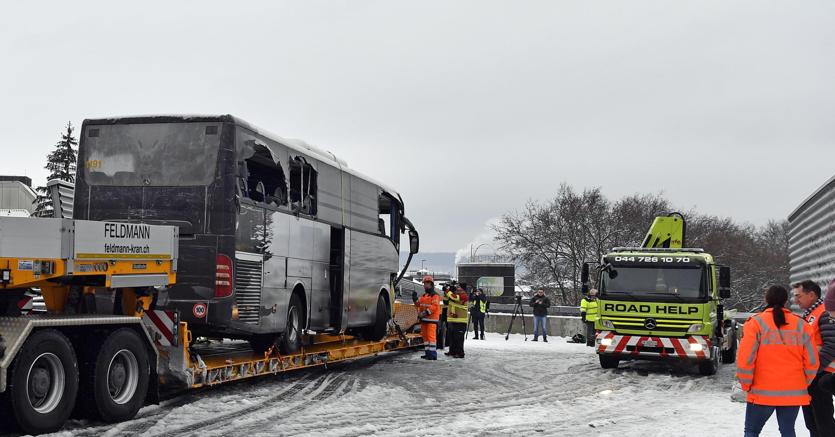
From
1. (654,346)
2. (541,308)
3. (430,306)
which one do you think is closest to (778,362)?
(654,346)

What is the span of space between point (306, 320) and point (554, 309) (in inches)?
820

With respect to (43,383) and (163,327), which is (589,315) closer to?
(163,327)

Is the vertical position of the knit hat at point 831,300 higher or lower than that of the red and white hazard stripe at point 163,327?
higher

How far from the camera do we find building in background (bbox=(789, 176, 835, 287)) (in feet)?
43.4

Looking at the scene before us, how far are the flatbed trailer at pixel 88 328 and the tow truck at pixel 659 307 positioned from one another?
323 inches

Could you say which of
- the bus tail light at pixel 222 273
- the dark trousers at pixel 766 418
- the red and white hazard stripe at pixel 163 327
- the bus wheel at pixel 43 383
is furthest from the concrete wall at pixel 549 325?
the bus wheel at pixel 43 383

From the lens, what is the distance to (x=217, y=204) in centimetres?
1134

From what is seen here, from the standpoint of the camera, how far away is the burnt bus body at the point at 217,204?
11.2 meters

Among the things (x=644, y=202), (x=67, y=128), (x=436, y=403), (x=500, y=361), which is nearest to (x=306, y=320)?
(x=436, y=403)

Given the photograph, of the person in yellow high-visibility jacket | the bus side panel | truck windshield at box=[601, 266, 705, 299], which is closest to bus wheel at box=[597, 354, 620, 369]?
truck windshield at box=[601, 266, 705, 299]

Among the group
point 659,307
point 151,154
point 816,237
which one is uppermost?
point 151,154

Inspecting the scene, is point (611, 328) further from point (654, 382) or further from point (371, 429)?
point (371, 429)

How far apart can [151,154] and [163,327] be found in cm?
257

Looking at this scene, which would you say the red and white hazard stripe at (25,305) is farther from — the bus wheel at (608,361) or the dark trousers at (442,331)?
the dark trousers at (442,331)
